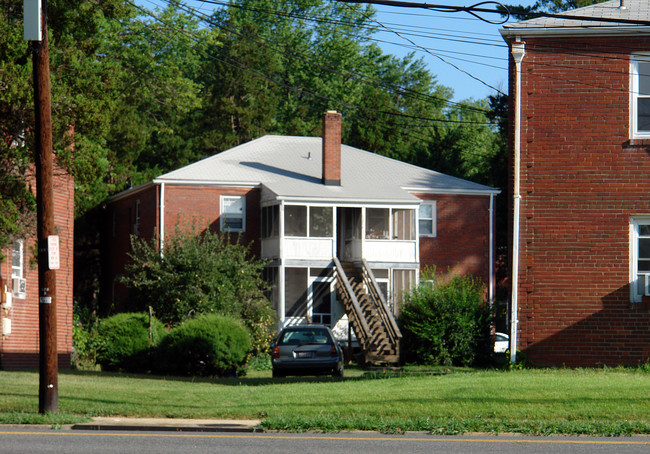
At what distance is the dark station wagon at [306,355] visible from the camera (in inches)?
966

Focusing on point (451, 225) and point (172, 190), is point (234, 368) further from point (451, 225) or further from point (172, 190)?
point (451, 225)

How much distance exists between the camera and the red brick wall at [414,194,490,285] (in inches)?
1586

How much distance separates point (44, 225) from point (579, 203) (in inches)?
435

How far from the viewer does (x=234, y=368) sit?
1002 inches

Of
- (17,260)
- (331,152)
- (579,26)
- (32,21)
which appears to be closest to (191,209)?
(331,152)

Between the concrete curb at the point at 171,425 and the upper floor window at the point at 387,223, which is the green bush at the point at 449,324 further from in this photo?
the concrete curb at the point at 171,425

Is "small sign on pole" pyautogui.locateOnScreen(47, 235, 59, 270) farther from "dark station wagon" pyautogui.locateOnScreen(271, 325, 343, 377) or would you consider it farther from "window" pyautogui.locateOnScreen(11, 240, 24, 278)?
"dark station wagon" pyautogui.locateOnScreen(271, 325, 343, 377)

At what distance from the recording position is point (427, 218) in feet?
133

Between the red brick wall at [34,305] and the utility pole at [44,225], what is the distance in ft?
24.4

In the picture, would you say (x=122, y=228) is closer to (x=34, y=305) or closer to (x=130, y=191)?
(x=130, y=191)

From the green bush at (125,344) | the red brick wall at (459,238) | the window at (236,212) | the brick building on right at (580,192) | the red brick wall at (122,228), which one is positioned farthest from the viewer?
the red brick wall at (459,238)

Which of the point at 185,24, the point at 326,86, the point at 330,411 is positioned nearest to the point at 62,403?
the point at 330,411

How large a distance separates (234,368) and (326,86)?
135ft

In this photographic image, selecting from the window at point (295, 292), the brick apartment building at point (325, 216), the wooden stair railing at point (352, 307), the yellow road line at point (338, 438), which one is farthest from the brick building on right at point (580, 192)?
the window at point (295, 292)
